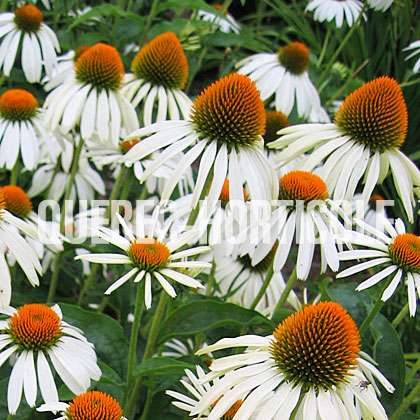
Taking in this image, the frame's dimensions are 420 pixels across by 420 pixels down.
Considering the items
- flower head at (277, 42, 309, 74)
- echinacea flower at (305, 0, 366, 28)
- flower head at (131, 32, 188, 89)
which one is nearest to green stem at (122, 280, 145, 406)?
flower head at (131, 32, 188, 89)

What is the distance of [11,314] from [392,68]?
3002mm

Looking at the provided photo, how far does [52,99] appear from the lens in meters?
1.68

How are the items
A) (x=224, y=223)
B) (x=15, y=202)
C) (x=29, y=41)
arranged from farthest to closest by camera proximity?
(x=29, y=41)
(x=15, y=202)
(x=224, y=223)

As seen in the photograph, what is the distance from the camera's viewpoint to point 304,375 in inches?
38.8

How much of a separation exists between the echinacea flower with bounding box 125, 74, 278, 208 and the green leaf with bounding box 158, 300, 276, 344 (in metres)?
0.25

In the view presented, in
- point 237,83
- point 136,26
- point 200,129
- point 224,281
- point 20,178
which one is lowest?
point 224,281

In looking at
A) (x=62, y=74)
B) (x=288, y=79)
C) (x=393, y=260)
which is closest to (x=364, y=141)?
(x=393, y=260)

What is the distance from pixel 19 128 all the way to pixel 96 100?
10.5 inches

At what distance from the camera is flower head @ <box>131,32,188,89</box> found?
1.74 meters

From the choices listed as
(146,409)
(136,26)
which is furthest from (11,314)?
(136,26)

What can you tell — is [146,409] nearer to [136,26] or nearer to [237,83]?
[237,83]

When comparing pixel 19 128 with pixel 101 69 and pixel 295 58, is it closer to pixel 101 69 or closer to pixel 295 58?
pixel 101 69

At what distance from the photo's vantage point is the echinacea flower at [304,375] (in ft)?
3.12

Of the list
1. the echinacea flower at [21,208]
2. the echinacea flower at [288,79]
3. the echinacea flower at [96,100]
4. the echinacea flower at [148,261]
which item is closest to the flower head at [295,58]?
the echinacea flower at [288,79]
